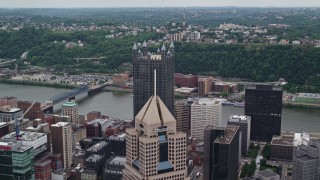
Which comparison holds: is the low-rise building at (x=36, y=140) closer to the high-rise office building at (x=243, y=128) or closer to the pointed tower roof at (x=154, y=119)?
the high-rise office building at (x=243, y=128)

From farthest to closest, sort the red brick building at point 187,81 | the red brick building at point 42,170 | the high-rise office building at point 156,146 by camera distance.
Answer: the red brick building at point 187,81 → the red brick building at point 42,170 → the high-rise office building at point 156,146

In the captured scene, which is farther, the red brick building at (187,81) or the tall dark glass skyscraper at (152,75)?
the red brick building at (187,81)

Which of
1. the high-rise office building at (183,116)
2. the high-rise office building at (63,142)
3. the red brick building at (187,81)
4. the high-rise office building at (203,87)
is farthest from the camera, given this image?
the red brick building at (187,81)

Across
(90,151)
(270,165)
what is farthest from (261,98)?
(90,151)

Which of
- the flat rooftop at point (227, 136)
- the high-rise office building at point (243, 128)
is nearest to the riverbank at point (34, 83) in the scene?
the high-rise office building at point (243, 128)

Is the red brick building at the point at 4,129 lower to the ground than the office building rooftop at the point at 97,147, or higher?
higher

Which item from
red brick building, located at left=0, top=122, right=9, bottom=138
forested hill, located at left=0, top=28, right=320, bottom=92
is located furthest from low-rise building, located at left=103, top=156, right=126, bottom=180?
forested hill, located at left=0, top=28, right=320, bottom=92

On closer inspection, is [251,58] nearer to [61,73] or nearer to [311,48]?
[311,48]
